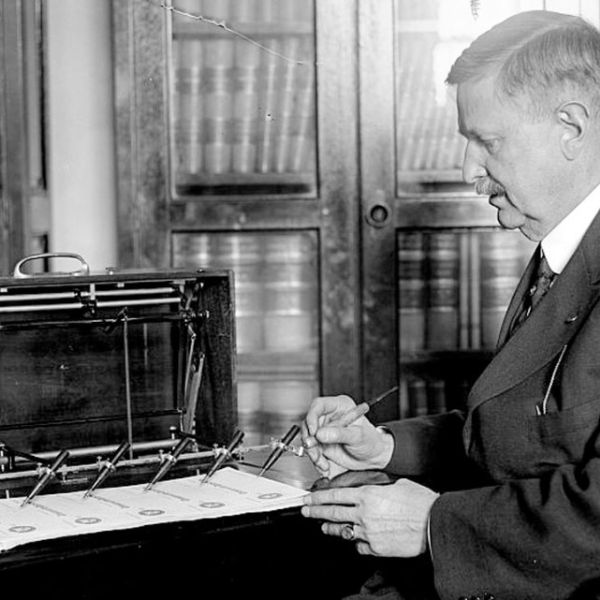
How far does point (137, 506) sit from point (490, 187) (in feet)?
2.59

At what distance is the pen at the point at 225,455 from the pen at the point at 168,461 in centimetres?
6

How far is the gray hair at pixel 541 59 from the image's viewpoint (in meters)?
1.75

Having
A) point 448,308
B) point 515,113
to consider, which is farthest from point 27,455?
point 448,308

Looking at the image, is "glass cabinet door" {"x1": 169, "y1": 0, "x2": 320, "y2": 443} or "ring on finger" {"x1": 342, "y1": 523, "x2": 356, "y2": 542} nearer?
"ring on finger" {"x1": 342, "y1": 523, "x2": 356, "y2": 542}

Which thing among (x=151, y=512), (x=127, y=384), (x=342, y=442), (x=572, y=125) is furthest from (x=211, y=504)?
(x=572, y=125)

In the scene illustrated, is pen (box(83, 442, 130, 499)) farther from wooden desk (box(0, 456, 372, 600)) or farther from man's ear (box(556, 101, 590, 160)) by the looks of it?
man's ear (box(556, 101, 590, 160))

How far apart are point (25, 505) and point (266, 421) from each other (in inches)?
82.2

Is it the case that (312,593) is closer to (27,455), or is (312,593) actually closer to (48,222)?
(27,455)

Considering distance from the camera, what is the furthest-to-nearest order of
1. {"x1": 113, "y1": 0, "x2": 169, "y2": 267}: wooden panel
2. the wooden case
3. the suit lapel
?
{"x1": 113, "y1": 0, "x2": 169, "y2": 267}: wooden panel < the wooden case < the suit lapel

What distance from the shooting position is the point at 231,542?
181 cm

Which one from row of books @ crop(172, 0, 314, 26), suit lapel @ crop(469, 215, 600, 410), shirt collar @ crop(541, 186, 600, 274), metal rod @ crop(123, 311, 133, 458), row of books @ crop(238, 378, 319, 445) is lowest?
row of books @ crop(238, 378, 319, 445)

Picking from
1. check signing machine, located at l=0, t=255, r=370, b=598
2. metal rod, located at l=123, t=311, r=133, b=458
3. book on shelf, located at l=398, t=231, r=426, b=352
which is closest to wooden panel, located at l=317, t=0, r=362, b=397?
book on shelf, located at l=398, t=231, r=426, b=352

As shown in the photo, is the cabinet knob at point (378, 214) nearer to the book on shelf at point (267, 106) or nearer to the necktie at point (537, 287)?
the book on shelf at point (267, 106)

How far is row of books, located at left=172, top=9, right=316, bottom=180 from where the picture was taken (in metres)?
3.84
